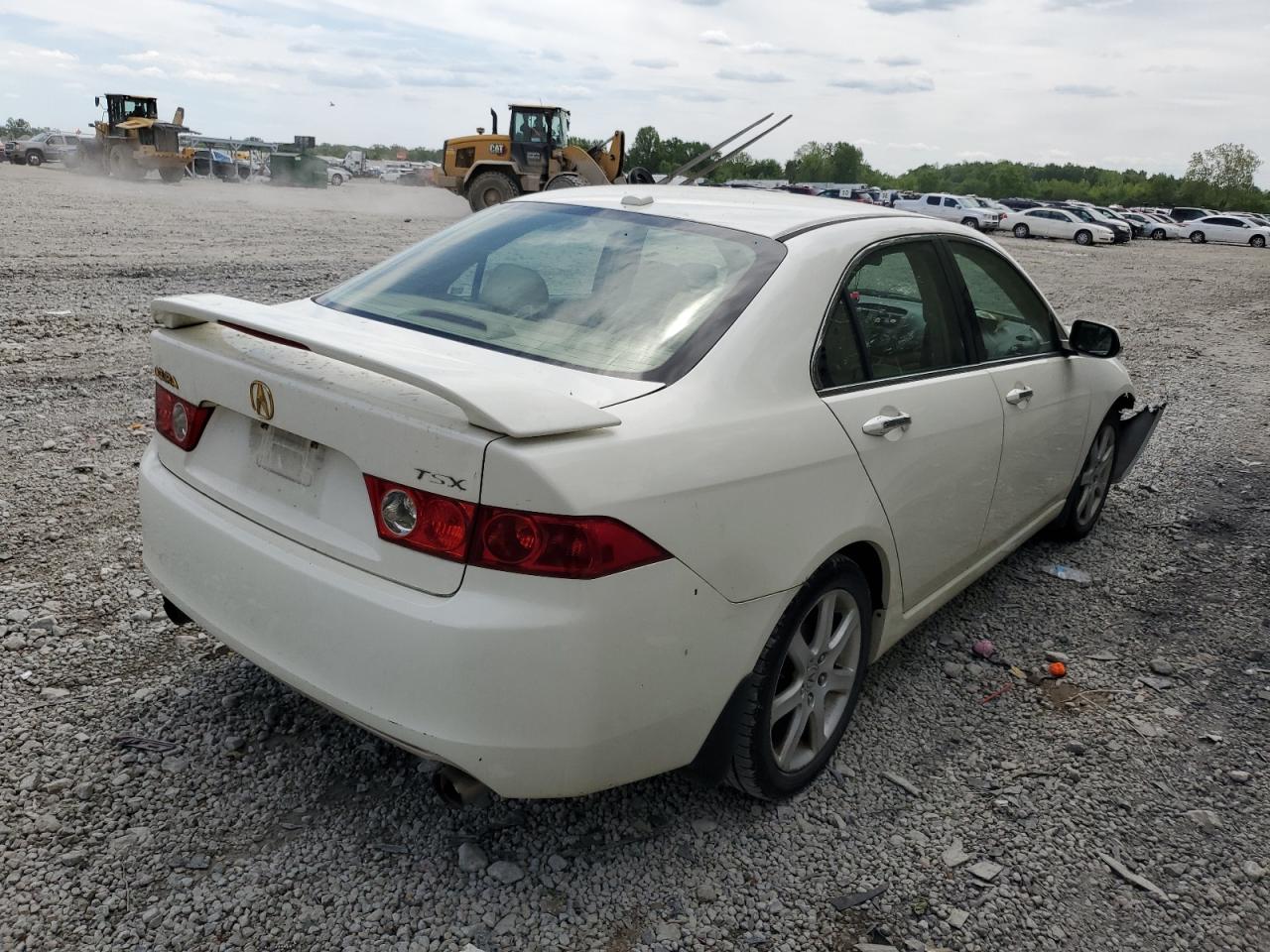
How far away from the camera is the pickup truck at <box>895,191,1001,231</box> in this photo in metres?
42.6

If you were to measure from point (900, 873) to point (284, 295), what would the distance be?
31.8 feet

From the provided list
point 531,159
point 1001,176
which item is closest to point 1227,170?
point 1001,176

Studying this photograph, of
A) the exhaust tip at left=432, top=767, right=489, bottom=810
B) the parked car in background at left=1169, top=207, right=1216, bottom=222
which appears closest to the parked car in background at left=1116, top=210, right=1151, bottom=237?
the parked car in background at left=1169, top=207, right=1216, bottom=222

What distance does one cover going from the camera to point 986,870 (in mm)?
2693

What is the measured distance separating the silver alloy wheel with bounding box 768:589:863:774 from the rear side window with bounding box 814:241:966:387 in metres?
0.66

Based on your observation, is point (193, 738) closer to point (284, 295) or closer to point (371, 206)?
point (284, 295)

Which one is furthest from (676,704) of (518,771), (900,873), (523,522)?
(900,873)

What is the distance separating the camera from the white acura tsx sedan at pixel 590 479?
82.0 inches

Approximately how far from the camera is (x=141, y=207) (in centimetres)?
2370

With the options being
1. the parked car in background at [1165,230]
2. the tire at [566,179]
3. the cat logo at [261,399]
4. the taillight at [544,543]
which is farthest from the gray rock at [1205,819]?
the parked car in background at [1165,230]

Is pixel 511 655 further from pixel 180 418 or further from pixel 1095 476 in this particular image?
pixel 1095 476

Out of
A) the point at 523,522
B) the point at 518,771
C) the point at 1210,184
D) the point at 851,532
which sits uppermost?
the point at 1210,184

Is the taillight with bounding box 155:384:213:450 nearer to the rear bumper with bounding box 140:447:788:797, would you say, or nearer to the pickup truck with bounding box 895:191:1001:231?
the rear bumper with bounding box 140:447:788:797

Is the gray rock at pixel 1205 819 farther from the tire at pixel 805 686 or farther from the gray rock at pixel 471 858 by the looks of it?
the gray rock at pixel 471 858
